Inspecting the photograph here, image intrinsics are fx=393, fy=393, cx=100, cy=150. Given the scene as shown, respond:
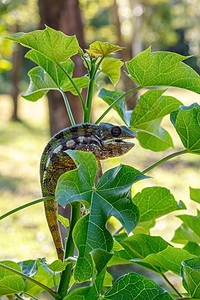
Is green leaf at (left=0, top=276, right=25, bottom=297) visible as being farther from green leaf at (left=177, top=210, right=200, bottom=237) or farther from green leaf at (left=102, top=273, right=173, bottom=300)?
green leaf at (left=177, top=210, right=200, bottom=237)

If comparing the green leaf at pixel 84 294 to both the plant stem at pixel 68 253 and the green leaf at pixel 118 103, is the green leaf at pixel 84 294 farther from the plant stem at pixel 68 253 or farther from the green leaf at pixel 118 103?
the green leaf at pixel 118 103

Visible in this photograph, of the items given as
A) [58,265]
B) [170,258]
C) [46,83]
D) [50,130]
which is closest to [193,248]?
[170,258]

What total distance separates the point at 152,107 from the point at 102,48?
0.47ft

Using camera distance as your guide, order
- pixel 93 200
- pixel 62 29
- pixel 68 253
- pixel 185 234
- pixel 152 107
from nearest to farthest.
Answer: pixel 93 200 → pixel 68 253 → pixel 152 107 → pixel 185 234 → pixel 62 29

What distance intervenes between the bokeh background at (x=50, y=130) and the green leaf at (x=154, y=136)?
146 millimetres

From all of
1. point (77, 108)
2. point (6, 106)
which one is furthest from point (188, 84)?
point (6, 106)

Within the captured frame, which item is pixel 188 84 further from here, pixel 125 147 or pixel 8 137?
pixel 8 137

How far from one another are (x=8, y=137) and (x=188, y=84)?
6.70 m

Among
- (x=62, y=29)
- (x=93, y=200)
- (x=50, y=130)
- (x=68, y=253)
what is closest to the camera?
(x=93, y=200)

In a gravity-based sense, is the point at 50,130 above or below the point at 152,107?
below

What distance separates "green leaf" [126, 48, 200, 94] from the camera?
1.83ft

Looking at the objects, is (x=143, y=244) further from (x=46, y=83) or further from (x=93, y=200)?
(x=46, y=83)

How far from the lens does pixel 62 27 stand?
199 centimetres

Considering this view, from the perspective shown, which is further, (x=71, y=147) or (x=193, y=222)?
(x=193, y=222)
